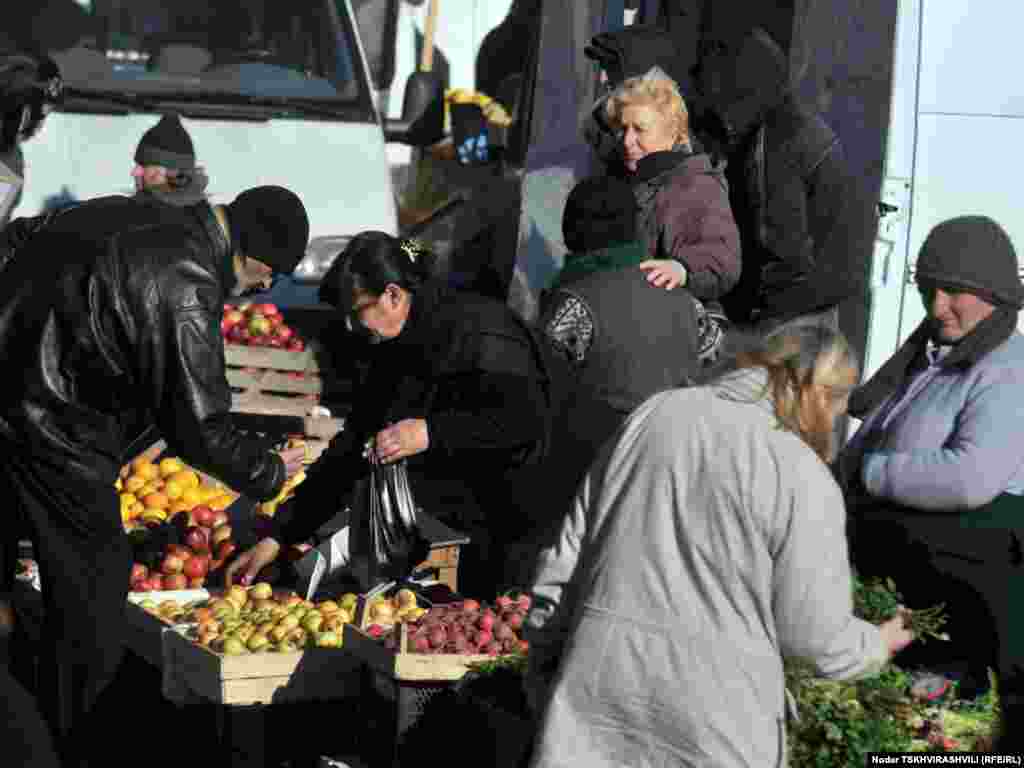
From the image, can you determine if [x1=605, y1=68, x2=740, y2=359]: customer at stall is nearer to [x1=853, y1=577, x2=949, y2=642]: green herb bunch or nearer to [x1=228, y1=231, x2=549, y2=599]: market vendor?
[x1=228, y1=231, x2=549, y2=599]: market vendor

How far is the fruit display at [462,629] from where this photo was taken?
5.00 meters

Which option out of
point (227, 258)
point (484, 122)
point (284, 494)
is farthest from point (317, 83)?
point (227, 258)

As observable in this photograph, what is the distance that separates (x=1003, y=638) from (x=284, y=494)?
11.6 feet

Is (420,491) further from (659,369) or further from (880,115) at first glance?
(880,115)

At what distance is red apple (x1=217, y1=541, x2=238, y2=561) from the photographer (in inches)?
269

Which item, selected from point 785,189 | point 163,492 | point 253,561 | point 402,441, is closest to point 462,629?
point 402,441

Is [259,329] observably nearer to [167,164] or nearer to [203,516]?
[167,164]

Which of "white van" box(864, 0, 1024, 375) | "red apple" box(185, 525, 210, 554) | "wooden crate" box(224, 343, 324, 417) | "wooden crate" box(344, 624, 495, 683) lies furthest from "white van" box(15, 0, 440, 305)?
"wooden crate" box(344, 624, 495, 683)

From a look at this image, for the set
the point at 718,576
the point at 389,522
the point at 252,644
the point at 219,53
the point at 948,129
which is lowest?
the point at 252,644

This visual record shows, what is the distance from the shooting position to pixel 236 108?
9.49 metres

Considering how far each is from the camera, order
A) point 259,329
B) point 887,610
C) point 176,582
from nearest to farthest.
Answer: point 887,610
point 176,582
point 259,329

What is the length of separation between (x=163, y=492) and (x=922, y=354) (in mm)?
3661

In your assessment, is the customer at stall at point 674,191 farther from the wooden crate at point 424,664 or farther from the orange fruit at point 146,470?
the orange fruit at point 146,470

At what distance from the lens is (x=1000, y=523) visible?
465 centimetres
